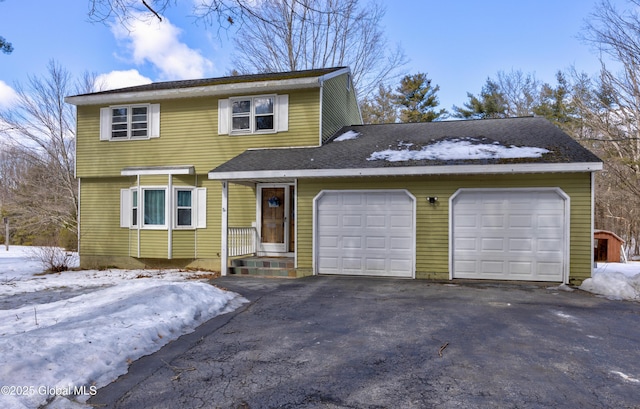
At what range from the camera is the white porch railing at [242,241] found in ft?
32.0

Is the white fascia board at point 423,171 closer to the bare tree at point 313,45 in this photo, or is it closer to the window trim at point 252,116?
the window trim at point 252,116

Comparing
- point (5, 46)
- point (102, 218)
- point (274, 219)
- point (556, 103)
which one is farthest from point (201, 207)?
point (556, 103)

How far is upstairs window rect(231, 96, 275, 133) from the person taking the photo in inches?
423

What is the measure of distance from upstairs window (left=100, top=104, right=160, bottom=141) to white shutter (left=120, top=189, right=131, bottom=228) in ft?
5.59

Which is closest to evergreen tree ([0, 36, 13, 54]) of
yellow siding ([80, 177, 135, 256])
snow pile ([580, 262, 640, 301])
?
yellow siding ([80, 177, 135, 256])

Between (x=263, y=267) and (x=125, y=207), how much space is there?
18.0 feet

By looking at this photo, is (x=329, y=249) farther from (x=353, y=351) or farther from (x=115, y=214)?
(x=115, y=214)

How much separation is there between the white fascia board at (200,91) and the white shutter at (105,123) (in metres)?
0.26

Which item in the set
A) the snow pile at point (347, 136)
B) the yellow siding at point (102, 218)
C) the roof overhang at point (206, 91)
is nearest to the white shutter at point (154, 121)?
the roof overhang at point (206, 91)

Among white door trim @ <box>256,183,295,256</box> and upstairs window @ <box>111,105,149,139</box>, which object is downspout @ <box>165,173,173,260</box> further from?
white door trim @ <box>256,183,295,256</box>

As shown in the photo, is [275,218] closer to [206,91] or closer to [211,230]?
[211,230]

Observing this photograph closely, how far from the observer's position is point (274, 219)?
10.6 metres

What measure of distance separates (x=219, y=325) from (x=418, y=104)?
83.1 feet

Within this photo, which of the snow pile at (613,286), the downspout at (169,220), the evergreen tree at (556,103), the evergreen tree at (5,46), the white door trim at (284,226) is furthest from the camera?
the evergreen tree at (556,103)
